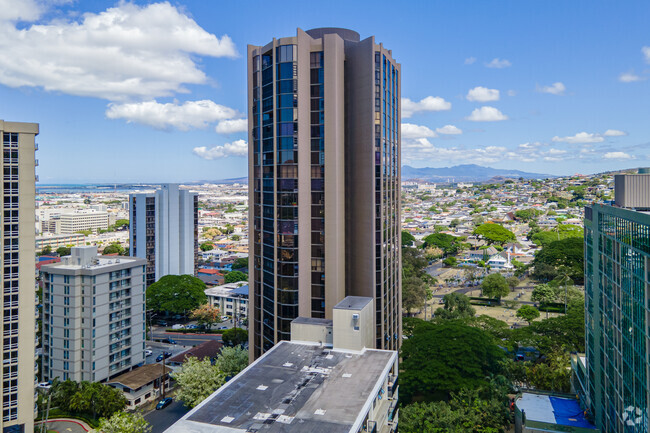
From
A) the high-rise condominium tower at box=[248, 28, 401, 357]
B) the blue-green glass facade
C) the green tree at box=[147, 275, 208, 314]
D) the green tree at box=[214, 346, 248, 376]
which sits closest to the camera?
the blue-green glass facade

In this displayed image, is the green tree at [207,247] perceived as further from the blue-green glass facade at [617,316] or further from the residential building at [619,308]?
the residential building at [619,308]

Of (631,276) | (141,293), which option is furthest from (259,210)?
(631,276)

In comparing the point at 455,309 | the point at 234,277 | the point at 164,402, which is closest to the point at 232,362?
the point at 164,402

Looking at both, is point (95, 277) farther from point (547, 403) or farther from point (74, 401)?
point (547, 403)

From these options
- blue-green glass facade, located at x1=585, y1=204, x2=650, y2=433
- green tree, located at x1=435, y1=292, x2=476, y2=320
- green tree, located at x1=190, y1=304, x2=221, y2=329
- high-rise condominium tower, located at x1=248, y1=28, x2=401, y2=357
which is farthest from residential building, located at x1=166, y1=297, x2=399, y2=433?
green tree, located at x1=190, y1=304, x2=221, y2=329

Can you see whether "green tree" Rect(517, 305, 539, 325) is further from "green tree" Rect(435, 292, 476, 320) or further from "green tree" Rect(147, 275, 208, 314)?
"green tree" Rect(147, 275, 208, 314)

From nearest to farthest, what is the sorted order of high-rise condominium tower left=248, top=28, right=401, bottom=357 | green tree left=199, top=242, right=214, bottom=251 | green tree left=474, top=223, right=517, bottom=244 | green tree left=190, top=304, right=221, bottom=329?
high-rise condominium tower left=248, top=28, right=401, bottom=357 < green tree left=190, top=304, right=221, bottom=329 < green tree left=474, top=223, right=517, bottom=244 < green tree left=199, top=242, right=214, bottom=251
